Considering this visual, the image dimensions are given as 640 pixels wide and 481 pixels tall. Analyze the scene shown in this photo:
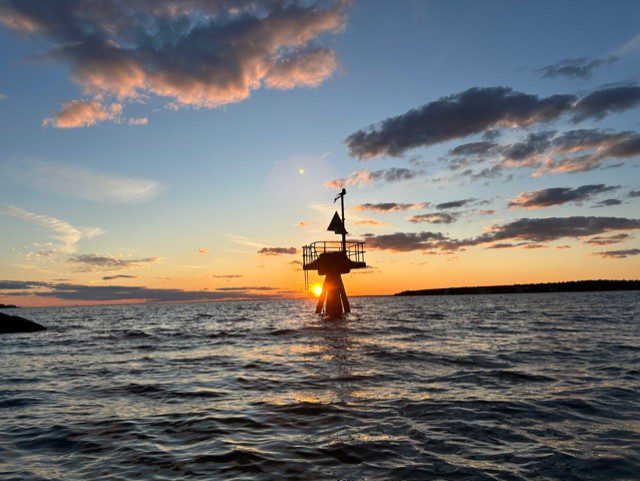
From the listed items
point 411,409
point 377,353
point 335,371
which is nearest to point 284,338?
point 377,353

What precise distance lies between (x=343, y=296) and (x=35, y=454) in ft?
114

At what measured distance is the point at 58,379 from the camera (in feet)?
44.3

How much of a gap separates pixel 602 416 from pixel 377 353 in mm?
9545

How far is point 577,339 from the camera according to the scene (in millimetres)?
20234

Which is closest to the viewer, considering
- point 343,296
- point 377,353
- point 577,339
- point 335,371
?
point 335,371

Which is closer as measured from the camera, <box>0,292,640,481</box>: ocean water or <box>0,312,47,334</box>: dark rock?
<box>0,292,640,481</box>: ocean water

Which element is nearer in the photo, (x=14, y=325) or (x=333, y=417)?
(x=333, y=417)

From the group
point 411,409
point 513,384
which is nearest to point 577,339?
point 513,384

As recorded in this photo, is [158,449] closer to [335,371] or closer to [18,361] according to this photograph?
[335,371]

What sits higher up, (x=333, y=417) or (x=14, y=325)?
(x=14, y=325)

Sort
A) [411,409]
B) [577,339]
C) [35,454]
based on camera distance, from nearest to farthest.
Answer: [35,454] → [411,409] → [577,339]

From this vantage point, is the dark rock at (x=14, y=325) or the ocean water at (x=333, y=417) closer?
the ocean water at (x=333, y=417)

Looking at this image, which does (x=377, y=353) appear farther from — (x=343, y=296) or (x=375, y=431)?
(x=343, y=296)

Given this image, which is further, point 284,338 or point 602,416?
Result: point 284,338
